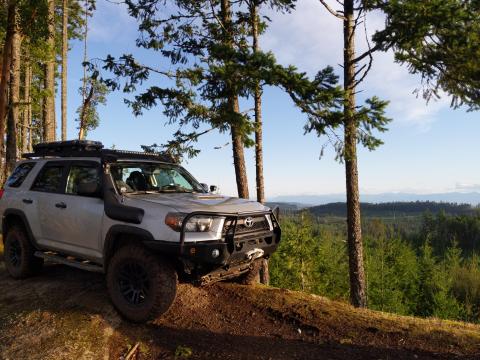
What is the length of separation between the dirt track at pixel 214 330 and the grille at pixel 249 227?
1262 millimetres

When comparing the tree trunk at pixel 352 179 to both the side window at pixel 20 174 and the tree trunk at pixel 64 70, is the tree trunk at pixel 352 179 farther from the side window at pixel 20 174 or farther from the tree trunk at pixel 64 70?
the tree trunk at pixel 64 70

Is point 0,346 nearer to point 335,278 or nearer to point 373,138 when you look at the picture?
point 373,138

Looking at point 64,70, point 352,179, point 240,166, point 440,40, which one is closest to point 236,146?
point 240,166

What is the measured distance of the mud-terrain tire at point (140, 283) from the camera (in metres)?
4.77

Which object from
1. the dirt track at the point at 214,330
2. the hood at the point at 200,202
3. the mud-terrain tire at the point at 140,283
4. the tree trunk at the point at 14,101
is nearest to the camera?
the dirt track at the point at 214,330

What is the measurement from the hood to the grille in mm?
128

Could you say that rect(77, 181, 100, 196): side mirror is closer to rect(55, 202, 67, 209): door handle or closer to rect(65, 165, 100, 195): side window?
rect(65, 165, 100, 195): side window

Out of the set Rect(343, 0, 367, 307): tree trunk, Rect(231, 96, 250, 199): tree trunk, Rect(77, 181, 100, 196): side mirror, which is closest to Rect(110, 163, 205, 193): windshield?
Rect(77, 181, 100, 196): side mirror

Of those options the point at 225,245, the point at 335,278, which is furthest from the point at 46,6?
the point at 335,278

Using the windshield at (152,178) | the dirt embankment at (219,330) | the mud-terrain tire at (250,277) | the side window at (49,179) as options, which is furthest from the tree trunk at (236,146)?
the dirt embankment at (219,330)

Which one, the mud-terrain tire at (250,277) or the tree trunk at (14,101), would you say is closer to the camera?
the mud-terrain tire at (250,277)

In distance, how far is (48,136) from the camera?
59.5 feet

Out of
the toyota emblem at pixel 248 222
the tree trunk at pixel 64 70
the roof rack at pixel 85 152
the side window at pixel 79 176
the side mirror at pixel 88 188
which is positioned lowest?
the toyota emblem at pixel 248 222

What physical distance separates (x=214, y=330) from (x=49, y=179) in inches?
148
